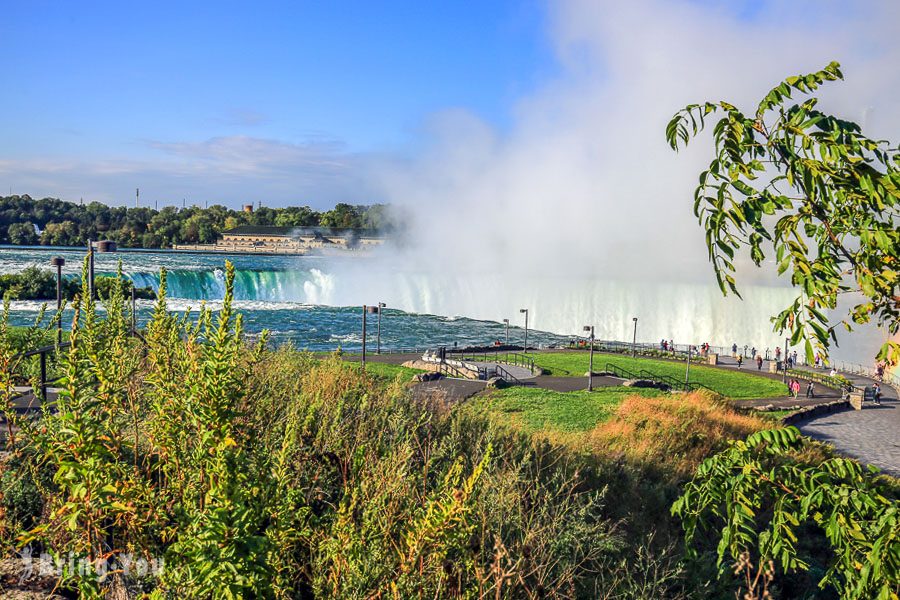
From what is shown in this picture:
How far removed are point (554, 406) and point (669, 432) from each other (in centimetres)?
646

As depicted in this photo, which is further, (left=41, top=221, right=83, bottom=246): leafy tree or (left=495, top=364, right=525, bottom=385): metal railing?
(left=41, top=221, right=83, bottom=246): leafy tree

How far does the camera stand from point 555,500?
7895 mm

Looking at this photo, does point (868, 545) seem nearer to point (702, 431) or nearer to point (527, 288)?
point (702, 431)

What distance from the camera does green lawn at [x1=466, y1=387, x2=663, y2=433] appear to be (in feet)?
55.8

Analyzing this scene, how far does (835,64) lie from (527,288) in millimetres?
74581

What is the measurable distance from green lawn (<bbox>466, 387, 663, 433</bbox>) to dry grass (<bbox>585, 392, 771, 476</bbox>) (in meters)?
1.03

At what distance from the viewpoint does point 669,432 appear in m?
15.1

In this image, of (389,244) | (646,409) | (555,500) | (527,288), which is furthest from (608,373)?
(389,244)

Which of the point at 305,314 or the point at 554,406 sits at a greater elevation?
the point at 305,314

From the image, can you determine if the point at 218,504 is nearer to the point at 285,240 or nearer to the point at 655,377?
the point at 655,377

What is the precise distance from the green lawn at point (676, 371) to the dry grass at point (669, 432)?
51.0 feet

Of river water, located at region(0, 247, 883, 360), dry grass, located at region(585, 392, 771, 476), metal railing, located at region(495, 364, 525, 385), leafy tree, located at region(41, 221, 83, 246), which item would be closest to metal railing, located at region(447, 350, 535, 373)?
metal railing, located at region(495, 364, 525, 385)

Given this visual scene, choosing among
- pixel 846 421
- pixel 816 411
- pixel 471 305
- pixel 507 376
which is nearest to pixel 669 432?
pixel 507 376

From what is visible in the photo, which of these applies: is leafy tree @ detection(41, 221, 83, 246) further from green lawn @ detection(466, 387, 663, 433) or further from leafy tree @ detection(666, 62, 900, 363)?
leafy tree @ detection(666, 62, 900, 363)
